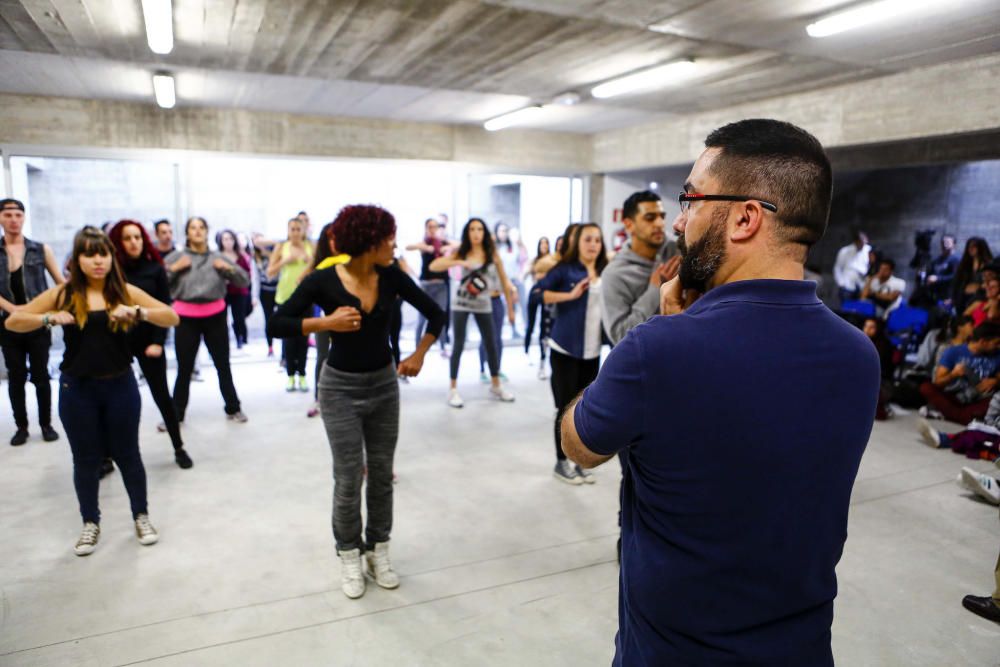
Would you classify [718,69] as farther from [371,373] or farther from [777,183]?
[777,183]

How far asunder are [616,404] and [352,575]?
94.4 inches

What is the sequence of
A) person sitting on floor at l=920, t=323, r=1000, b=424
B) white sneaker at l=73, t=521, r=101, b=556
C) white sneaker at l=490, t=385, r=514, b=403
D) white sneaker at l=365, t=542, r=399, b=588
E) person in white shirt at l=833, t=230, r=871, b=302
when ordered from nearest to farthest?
1. white sneaker at l=365, t=542, r=399, b=588
2. white sneaker at l=73, t=521, r=101, b=556
3. person sitting on floor at l=920, t=323, r=1000, b=424
4. white sneaker at l=490, t=385, r=514, b=403
5. person in white shirt at l=833, t=230, r=871, b=302

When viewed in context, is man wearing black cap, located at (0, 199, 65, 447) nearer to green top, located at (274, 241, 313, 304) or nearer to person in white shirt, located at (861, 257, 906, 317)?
green top, located at (274, 241, 313, 304)

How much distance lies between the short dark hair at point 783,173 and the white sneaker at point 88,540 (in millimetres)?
3643

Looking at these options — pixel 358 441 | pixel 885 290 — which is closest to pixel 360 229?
pixel 358 441

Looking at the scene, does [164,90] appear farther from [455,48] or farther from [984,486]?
[984,486]

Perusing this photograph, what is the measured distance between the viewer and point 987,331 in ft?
18.8

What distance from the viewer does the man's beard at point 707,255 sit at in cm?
110

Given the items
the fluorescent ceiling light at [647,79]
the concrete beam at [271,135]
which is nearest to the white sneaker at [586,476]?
the fluorescent ceiling light at [647,79]

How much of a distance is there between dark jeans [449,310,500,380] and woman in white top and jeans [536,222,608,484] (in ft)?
6.53

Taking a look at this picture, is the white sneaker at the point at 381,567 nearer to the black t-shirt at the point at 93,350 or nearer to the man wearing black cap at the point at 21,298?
the black t-shirt at the point at 93,350

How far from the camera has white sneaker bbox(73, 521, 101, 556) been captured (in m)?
3.38

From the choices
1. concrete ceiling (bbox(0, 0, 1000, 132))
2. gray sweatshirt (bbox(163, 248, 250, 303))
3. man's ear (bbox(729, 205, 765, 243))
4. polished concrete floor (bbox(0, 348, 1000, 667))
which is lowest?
polished concrete floor (bbox(0, 348, 1000, 667))

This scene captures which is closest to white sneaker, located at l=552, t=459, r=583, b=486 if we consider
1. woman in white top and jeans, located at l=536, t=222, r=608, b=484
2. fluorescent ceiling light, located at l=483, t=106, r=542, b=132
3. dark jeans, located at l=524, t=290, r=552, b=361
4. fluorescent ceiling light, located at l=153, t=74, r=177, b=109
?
woman in white top and jeans, located at l=536, t=222, r=608, b=484
